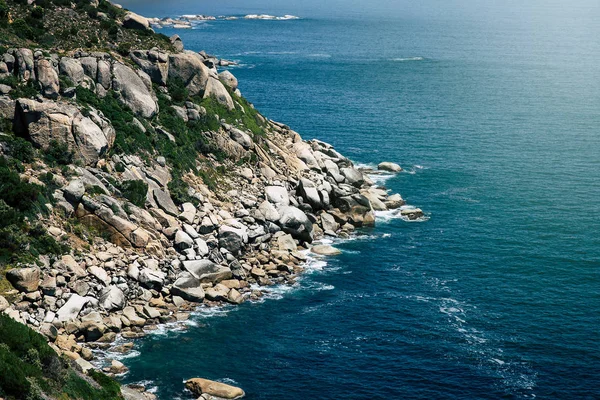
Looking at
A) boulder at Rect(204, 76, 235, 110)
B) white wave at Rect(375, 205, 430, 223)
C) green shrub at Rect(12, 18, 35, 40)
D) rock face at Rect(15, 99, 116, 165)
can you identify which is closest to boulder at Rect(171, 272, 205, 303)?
rock face at Rect(15, 99, 116, 165)

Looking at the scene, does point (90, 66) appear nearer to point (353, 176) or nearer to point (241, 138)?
point (241, 138)

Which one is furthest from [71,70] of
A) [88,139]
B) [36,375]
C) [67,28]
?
[36,375]

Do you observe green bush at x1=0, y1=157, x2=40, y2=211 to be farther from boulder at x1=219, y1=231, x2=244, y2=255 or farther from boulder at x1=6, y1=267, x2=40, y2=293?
boulder at x1=219, y1=231, x2=244, y2=255

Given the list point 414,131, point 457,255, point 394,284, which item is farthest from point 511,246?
point 414,131

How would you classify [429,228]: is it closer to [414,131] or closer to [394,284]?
[394,284]

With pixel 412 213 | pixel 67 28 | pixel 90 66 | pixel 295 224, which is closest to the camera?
pixel 295 224

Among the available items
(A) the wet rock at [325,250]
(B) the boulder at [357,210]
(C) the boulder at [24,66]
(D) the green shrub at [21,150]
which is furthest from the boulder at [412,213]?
(C) the boulder at [24,66]
